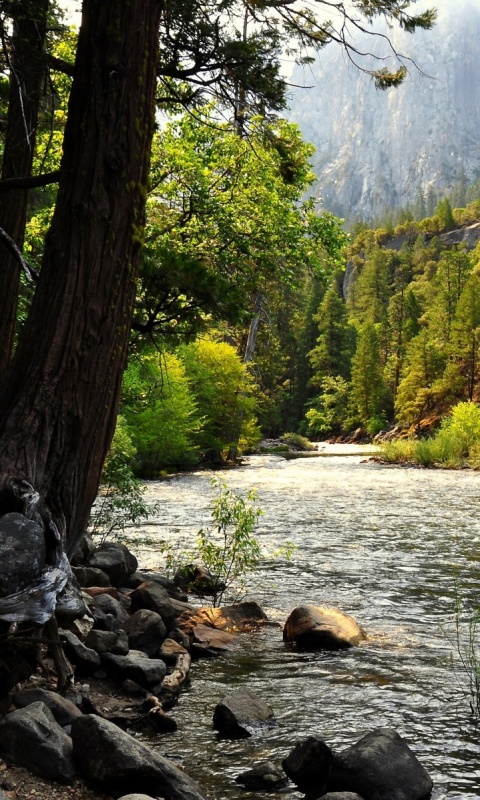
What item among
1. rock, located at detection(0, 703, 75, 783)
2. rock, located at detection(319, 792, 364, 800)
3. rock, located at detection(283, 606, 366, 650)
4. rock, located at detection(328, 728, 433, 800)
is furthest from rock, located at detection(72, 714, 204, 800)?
rock, located at detection(283, 606, 366, 650)

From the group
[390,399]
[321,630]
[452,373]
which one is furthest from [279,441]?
[321,630]

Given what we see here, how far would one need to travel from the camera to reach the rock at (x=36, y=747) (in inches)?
147

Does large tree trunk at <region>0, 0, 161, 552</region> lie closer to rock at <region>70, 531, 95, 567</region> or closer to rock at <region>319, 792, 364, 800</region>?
rock at <region>319, 792, 364, 800</region>

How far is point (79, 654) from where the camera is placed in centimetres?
533

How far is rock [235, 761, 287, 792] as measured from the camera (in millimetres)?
4145

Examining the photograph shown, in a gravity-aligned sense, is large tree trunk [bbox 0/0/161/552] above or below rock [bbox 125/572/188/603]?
above

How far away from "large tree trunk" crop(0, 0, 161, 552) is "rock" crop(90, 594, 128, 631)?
165 centimetres

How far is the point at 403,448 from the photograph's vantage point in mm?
35188

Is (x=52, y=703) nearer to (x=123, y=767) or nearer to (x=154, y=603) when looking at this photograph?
(x=123, y=767)

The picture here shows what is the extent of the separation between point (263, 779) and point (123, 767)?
2.92ft

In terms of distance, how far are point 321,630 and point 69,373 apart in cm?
362

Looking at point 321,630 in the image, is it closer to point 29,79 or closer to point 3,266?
Answer: point 3,266

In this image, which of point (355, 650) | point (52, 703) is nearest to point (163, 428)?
point (355, 650)

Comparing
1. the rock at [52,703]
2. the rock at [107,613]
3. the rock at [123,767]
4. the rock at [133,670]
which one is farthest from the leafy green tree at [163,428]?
the rock at [123,767]
